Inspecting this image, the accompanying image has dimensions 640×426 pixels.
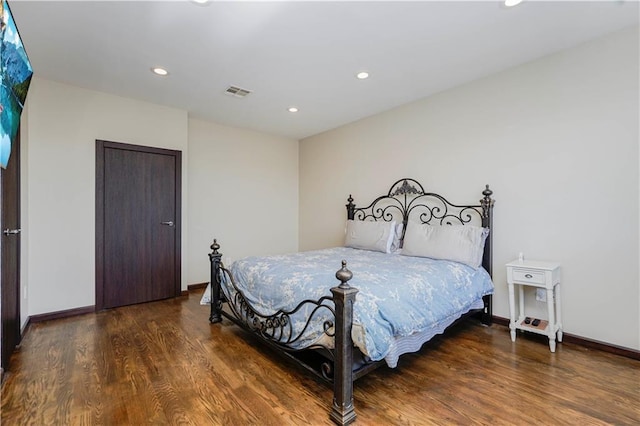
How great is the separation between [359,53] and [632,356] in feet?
10.7

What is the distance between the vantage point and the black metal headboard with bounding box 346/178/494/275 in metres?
3.14

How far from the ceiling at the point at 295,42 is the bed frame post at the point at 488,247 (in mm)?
1296

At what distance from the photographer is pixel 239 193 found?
514 centimetres

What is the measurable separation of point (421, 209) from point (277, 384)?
2627 millimetres

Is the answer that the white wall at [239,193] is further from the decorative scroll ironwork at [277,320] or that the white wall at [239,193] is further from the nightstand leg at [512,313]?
the nightstand leg at [512,313]

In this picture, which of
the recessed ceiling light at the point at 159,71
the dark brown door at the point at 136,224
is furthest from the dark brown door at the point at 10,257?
the recessed ceiling light at the point at 159,71

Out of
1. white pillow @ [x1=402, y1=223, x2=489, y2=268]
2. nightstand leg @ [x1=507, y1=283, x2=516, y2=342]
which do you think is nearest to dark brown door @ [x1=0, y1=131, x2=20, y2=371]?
white pillow @ [x1=402, y1=223, x2=489, y2=268]

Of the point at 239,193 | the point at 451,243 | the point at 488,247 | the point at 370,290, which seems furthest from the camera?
the point at 239,193

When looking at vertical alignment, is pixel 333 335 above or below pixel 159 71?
below

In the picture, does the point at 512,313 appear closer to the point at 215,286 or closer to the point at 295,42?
the point at 215,286

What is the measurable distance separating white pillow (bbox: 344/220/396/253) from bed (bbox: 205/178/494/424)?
0.01 m

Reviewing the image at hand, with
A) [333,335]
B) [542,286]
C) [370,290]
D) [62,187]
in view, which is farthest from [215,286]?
[542,286]

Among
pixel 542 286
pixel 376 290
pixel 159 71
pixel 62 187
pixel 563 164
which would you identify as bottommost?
pixel 542 286

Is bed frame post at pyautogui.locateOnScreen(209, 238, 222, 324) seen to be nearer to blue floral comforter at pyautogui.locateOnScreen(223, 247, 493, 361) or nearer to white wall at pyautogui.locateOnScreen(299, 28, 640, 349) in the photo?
blue floral comforter at pyautogui.locateOnScreen(223, 247, 493, 361)
